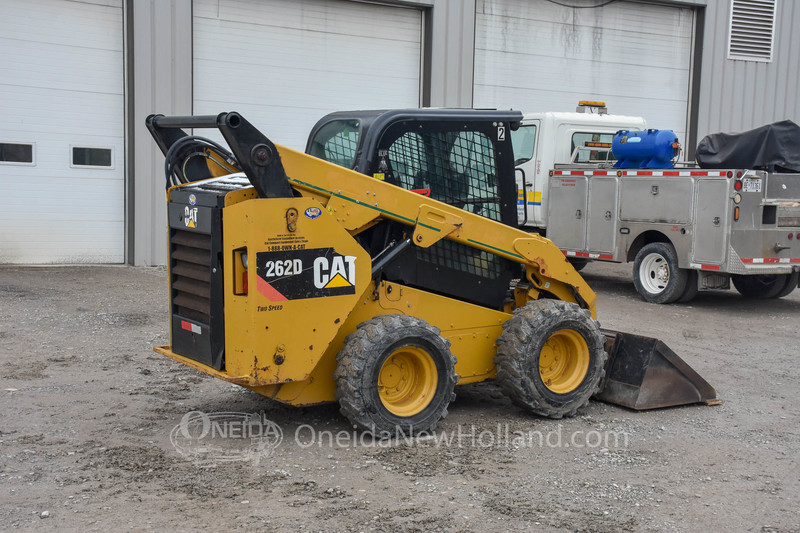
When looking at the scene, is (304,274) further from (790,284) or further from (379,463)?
(790,284)

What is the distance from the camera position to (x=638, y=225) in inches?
494

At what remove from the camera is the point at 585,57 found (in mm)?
18328

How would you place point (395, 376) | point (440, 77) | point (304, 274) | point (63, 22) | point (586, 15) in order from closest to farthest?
1. point (304, 274)
2. point (395, 376)
3. point (63, 22)
4. point (440, 77)
5. point (586, 15)

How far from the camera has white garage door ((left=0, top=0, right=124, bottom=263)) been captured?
13.8m

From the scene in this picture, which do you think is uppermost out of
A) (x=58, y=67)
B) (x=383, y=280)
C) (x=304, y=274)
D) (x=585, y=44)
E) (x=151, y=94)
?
(x=585, y=44)

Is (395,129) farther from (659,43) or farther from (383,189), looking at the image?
(659,43)

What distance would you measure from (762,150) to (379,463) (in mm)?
8058

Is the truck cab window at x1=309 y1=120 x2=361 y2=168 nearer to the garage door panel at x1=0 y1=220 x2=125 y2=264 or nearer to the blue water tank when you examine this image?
the blue water tank

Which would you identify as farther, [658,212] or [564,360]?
[658,212]

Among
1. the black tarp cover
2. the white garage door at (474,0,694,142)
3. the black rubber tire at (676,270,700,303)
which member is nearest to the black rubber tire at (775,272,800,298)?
the black rubber tire at (676,270,700,303)

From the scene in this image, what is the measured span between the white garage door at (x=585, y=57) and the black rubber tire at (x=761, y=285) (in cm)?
611

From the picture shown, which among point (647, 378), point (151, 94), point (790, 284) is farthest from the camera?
point (151, 94)

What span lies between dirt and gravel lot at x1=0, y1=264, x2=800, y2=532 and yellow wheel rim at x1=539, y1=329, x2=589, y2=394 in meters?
0.31

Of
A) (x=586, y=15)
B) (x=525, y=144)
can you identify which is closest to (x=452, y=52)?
(x=525, y=144)
